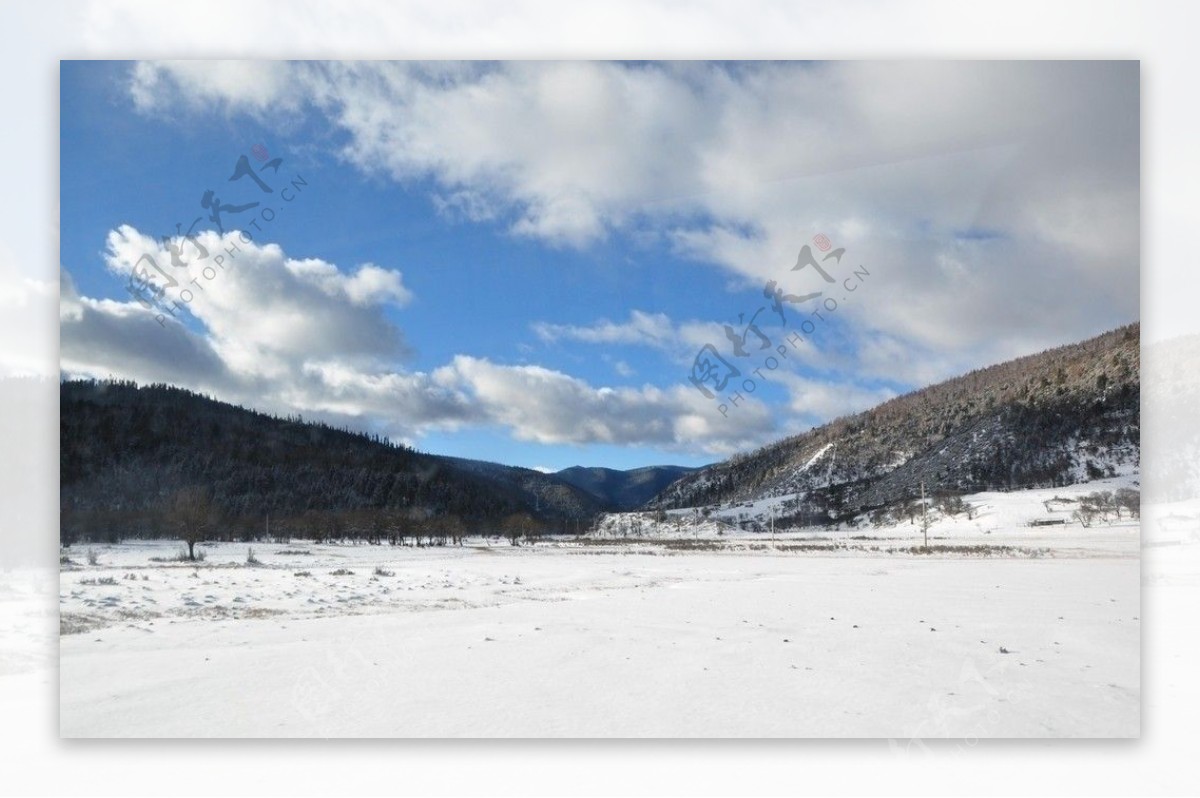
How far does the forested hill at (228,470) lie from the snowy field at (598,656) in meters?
0.23

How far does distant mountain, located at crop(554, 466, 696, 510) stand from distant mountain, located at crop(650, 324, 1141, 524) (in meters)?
0.10

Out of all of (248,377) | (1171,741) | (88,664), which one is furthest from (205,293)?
(1171,741)

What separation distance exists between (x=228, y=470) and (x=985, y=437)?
4.03m

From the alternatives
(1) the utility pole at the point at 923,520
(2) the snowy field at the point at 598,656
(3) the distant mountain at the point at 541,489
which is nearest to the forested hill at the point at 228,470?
(3) the distant mountain at the point at 541,489

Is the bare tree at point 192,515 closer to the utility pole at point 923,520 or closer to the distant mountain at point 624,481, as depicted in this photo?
the distant mountain at point 624,481

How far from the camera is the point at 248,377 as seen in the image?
11.6ft

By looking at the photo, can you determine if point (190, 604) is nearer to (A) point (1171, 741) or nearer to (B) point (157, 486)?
(B) point (157, 486)

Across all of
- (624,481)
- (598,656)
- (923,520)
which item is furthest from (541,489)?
(923,520)

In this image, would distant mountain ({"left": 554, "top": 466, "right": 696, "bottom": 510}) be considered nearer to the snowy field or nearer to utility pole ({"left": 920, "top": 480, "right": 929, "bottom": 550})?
the snowy field

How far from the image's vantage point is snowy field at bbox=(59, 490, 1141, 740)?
3.15 metres

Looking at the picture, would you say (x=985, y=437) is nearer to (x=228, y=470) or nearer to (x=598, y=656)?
(x=598, y=656)

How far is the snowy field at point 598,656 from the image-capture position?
3.15 meters

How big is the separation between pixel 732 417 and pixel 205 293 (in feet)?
9.08

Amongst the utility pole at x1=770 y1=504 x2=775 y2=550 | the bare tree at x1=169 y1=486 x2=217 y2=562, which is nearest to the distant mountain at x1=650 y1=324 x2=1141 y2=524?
the utility pole at x1=770 y1=504 x2=775 y2=550
